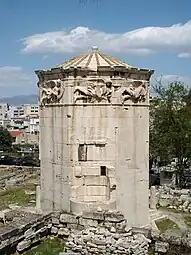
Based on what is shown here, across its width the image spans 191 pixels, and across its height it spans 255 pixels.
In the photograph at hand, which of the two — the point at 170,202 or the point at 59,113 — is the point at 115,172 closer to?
the point at 59,113

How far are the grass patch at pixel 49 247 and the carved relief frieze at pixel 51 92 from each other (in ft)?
14.5

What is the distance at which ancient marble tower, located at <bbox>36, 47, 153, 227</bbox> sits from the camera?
13.0 meters

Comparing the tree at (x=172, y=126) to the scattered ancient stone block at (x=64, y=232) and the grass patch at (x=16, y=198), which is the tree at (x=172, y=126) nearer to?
the grass patch at (x=16, y=198)

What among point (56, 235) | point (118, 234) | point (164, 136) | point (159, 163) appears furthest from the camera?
point (159, 163)

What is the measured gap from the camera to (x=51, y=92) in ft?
44.0

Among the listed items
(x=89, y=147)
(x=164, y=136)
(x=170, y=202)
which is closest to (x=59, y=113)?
(x=89, y=147)

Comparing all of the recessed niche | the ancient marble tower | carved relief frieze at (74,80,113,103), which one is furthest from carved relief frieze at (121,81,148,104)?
the recessed niche

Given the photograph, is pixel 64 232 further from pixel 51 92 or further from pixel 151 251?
pixel 51 92

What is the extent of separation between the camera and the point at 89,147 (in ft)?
43.4

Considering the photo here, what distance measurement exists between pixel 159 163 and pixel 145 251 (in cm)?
2313

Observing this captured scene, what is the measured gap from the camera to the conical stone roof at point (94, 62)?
43.2ft

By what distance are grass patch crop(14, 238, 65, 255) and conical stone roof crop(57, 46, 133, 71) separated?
5325mm

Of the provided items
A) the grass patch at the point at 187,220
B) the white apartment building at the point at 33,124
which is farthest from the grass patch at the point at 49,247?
the white apartment building at the point at 33,124

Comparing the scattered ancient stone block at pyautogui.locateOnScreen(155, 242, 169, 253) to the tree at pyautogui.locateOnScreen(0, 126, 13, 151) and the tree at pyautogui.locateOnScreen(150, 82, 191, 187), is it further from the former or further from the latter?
the tree at pyautogui.locateOnScreen(0, 126, 13, 151)
